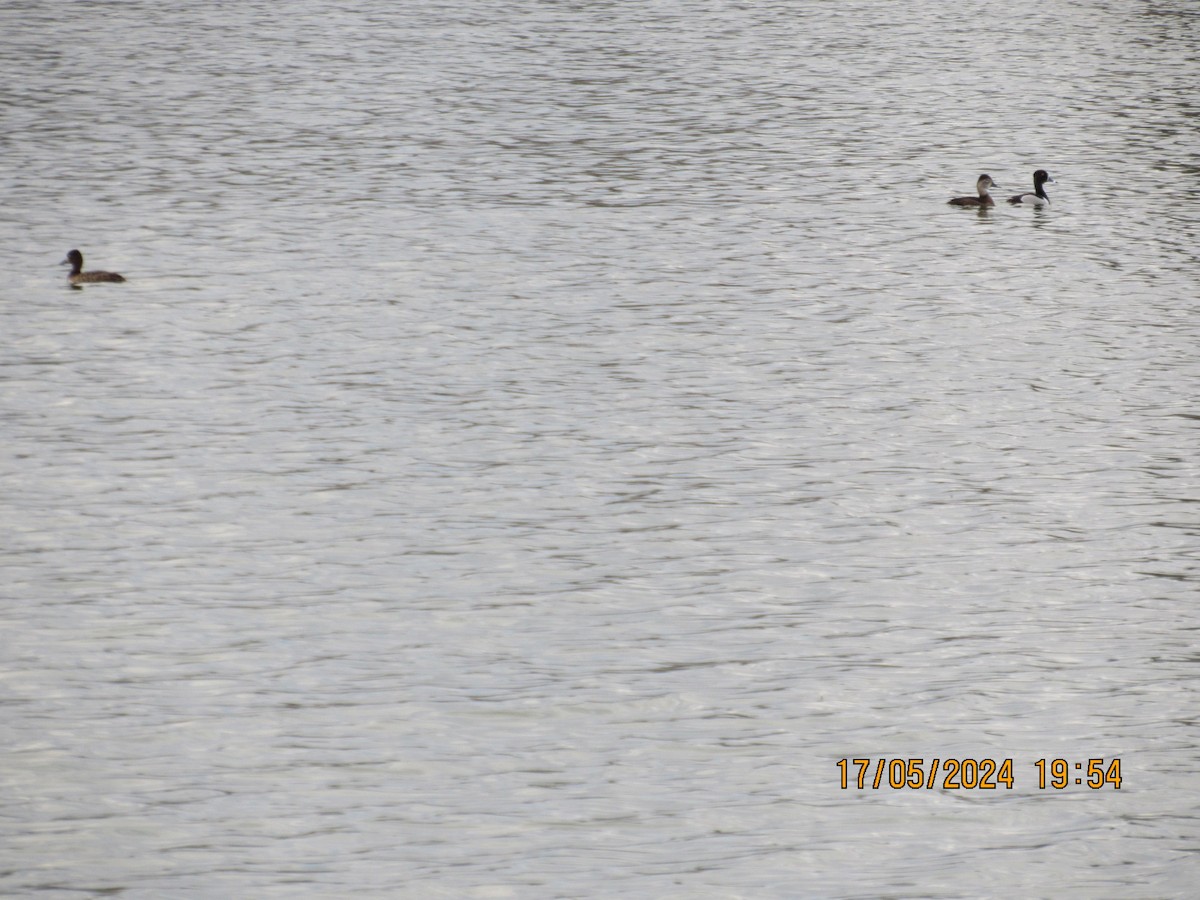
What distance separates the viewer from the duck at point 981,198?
94.7ft

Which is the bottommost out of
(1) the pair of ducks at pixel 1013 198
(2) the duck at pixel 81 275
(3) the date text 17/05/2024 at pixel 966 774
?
(3) the date text 17/05/2024 at pixel 966 774

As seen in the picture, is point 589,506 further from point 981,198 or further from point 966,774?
point 981,198

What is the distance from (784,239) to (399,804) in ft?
54.3

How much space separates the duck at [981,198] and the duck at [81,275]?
13.3m

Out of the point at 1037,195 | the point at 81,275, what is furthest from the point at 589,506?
the point at 1037,195

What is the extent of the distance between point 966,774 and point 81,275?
1507 centimetres

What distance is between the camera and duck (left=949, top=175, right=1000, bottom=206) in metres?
28.9

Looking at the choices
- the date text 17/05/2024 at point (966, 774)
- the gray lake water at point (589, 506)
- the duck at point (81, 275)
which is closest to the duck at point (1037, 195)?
the gray lake water at point (589, 506)

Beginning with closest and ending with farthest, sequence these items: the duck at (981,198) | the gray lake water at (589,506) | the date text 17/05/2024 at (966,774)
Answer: the gray lake water at (589,506)
the date text 17/05/2024 at (966,774)
the duck at (981,198)

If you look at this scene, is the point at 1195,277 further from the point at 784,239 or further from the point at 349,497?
the point at 349,497

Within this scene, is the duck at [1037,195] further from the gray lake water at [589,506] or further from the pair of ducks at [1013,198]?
the gray lake water at [589,506]

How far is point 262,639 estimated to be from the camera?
45.0 feet

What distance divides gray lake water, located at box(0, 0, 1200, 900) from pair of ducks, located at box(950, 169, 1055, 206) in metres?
0.25

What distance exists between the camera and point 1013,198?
28.8 meters
